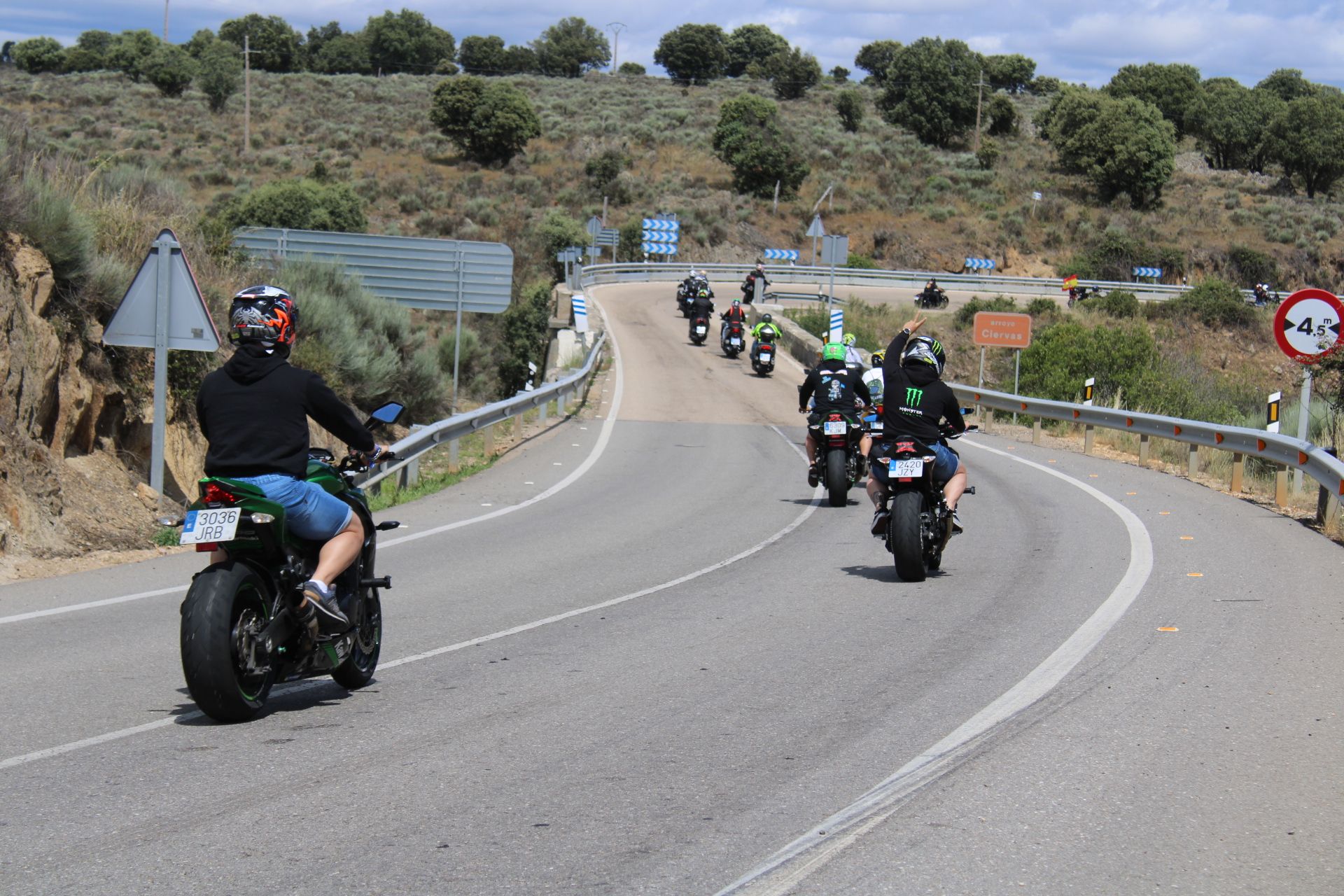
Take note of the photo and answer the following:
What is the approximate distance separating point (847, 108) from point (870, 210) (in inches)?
1011

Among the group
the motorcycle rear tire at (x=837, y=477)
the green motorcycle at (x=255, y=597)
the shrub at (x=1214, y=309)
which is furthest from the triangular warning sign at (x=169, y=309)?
the shrub at (x=1214, y=309)

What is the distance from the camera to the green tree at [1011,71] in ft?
482

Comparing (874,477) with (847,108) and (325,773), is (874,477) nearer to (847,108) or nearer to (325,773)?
(325,773)

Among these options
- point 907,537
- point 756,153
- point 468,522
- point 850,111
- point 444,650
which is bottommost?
point 468,522

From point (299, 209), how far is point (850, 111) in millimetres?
63190

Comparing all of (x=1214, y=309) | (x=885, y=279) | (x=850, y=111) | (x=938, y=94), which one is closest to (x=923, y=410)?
(x=1214, y=309)

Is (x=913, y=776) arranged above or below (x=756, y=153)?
below

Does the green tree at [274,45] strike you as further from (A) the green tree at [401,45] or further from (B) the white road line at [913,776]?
(B) the white road line at [913,776]

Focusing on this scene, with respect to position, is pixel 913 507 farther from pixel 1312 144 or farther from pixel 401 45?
pixel 401 45

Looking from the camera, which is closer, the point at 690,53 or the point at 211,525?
the point at 211,525

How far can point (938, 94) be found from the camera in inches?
4112

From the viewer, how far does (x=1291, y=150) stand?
95.4 m

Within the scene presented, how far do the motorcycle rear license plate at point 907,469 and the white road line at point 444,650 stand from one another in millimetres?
1865

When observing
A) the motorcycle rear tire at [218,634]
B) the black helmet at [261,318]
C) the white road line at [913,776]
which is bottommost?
the white road line at [913,776]
